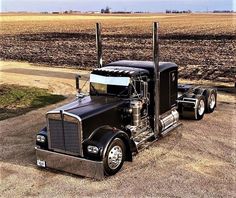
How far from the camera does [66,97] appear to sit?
19.0m

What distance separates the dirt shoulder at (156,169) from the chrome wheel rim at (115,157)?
28 centimetres

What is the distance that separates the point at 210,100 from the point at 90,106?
22.5 feet

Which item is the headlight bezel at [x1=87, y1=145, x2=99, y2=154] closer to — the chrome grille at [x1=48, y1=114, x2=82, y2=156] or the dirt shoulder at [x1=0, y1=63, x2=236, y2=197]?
the chrome grille at [x1=48, y1=114, x2=82, y2=156]

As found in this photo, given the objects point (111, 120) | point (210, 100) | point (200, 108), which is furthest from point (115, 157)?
point (210, 100)

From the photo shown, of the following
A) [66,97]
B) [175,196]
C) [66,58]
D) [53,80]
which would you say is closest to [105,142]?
[175,196]

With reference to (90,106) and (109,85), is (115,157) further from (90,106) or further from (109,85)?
(109,85)

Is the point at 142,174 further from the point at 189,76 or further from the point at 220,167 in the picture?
the point at 189,76

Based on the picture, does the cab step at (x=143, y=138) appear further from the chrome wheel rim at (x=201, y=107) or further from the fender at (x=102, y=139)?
the chrome wheel rim at (x=201, y=107)

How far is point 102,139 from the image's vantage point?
9.61 metres

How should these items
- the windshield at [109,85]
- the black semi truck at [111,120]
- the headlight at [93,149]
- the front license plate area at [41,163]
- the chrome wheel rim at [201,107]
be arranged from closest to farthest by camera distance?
the headlight at [93,149] → the black semi truck at [111,120] → the front license plate area at [41,163] → the windshield at [109,85] → the chrome wheel rim at [201,107]

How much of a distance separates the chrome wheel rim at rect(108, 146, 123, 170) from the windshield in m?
1.84

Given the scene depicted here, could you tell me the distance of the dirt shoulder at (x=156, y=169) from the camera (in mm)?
9148

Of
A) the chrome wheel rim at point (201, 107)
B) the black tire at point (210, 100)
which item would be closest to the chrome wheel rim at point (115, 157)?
the chrome wheel rim at point (201, 107)

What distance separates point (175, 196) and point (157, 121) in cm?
333
